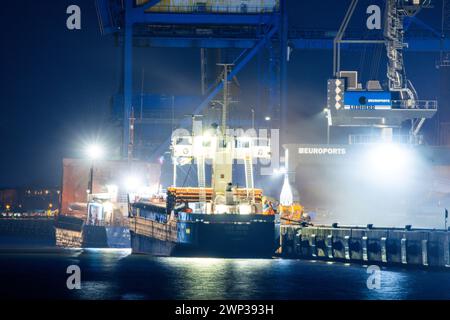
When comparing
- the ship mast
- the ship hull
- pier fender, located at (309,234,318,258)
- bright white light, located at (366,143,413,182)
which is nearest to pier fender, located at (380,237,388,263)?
pier fender, located at (309,234,318,258)

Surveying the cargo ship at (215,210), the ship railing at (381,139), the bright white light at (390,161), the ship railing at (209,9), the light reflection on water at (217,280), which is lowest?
the light reflection on water at (217,280)

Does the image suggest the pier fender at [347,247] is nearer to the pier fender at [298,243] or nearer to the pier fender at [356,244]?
the pier fender at [356,244]

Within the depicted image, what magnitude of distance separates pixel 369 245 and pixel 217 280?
12.4 m

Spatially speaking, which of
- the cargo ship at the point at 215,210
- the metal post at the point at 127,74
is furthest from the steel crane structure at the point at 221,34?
the cargo ship at the point at 215,210

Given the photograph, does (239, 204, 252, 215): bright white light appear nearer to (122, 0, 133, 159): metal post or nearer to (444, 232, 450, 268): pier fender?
(444, 232, 450, 268): pier fender

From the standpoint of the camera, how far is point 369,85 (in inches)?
3782

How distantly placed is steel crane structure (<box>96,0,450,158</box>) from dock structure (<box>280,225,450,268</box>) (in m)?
33.4

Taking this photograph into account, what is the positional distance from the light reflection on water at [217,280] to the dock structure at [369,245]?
40.7 inches

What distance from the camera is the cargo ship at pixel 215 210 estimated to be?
68.4 metres

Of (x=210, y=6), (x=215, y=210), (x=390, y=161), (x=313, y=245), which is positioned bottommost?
(x=313, y=245)

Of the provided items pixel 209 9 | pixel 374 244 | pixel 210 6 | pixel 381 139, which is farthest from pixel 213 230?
pixel 210 6

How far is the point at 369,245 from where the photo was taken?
66375 millimetres

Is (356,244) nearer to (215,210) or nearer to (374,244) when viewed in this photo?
(374,244)
